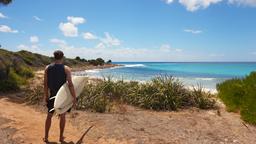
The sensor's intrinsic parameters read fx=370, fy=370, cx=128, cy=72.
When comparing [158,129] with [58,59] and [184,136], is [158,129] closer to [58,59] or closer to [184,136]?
[184,136]

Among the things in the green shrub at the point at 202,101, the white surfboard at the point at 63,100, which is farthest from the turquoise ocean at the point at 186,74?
the white surfboard at the point at 63,100

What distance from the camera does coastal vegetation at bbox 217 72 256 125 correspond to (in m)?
9.53

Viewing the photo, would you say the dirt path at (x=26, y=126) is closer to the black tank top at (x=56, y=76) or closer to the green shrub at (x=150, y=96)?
the black tank top at (x=56, y=76)

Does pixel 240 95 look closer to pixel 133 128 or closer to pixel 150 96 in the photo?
pixel 150 96

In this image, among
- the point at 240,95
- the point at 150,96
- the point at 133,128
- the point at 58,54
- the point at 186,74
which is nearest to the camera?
the point at 58,54

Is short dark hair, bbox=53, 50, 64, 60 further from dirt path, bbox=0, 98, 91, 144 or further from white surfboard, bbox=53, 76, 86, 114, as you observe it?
dirt path, bbox=0, 98, 91, 144

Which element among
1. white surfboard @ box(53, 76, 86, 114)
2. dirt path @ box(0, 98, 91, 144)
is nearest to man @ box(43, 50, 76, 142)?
white surfboard @ box(53, 76, 86, 114)

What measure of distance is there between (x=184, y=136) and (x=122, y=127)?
141 cm

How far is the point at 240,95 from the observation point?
38.7 ft

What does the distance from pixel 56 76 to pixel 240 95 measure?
273 inches

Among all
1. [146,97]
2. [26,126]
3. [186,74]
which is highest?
[146,97]

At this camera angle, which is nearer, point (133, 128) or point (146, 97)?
point (133, 128)

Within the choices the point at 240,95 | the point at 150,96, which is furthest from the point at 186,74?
the point at 150,96

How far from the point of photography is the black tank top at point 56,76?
6940mm
